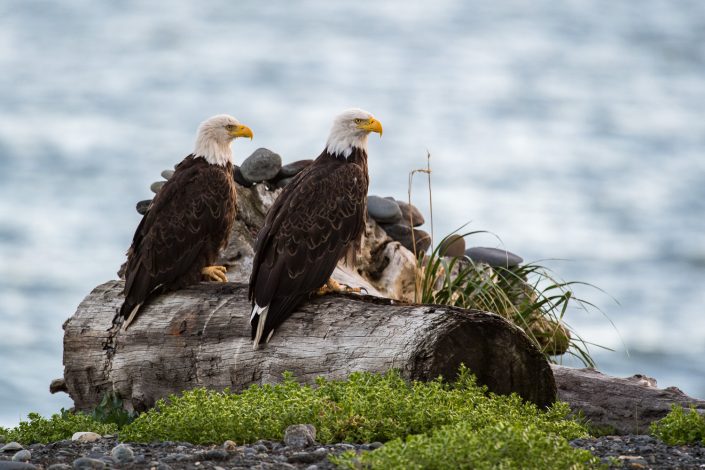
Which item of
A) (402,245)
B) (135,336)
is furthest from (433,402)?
(402,245)

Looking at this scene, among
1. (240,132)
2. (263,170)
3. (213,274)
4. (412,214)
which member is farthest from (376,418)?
(412,214)

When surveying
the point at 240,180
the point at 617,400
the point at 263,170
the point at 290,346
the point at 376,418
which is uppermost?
the point at 263,170

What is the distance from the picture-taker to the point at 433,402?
22.8 feet

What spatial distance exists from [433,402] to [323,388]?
36.2 inches

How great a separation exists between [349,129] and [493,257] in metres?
5.16

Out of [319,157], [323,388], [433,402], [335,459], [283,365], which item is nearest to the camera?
[335,459]

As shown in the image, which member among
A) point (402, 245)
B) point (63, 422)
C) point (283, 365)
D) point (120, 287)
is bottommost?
point (63, 422)

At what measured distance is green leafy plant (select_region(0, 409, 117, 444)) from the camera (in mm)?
8547

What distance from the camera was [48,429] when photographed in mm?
→ 8680

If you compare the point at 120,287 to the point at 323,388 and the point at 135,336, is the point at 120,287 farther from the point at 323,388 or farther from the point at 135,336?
the point at 323,388

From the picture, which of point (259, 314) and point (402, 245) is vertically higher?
point (402, 245)

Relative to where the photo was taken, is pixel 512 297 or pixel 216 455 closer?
pixel 216 455

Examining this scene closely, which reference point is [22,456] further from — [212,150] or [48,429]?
[212,150]

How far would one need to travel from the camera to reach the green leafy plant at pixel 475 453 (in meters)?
5.45
